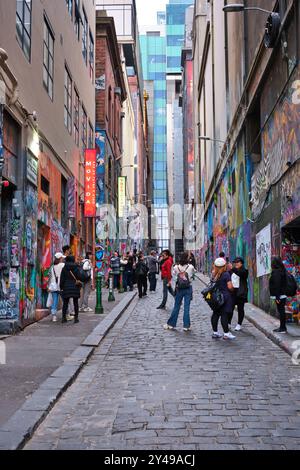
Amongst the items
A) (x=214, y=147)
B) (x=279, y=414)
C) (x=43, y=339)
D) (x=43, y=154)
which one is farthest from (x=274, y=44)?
(x=214, y=147)

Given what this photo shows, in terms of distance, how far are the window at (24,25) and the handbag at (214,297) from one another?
666 cm

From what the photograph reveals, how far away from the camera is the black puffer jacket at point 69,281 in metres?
13.4

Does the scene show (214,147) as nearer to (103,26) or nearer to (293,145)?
(103,26)

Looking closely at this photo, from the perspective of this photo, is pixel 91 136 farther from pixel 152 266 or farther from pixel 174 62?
pixel 174 62

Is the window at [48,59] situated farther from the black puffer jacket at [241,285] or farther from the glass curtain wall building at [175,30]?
the glass curtain wall building at [175,30]

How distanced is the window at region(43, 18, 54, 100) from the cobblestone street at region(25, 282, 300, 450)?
807 centimetres

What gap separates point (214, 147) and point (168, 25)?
4037 inches

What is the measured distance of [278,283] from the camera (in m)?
11.4

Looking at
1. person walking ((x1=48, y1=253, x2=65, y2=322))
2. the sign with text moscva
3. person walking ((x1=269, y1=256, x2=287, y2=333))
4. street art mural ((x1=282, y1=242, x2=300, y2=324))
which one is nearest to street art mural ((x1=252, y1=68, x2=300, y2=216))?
street art mural ((x1=282, y1=242, x2=300, y2=324))

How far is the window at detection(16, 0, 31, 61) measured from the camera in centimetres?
1236

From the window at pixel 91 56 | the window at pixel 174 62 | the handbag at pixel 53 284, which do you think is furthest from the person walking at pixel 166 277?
the window at pixel 174 62

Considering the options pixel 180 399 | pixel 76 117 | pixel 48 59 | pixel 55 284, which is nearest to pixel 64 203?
pixel 76 117

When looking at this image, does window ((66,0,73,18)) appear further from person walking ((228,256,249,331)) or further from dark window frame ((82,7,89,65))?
person walking ((228,256,249,331))

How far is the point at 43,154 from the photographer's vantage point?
49.1ft
